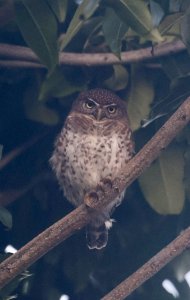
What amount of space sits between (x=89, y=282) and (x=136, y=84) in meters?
1.08

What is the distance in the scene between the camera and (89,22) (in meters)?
3.80

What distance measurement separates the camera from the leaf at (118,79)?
157 inches

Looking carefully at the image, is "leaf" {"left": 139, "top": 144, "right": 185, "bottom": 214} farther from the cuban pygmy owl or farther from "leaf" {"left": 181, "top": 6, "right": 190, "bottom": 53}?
"leaf" {"left": 181, "top": 6, "right": 190, "bottom": 53}

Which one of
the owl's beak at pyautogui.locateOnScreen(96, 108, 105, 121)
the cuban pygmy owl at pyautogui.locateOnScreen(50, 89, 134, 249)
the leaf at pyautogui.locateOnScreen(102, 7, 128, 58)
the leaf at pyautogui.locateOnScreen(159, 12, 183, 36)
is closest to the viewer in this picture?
the leaf at pyautogui.locateOnScreen(102, 7, 128, 58)

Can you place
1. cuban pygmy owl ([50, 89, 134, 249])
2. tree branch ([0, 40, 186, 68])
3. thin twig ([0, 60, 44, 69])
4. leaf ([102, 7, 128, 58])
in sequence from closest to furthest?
leaf ([102, 7, 128, 58])
tree branch ([0, 40, 186, 68])
thin twig ([0, 60, 44, 69])
cuban pygmy owl ([50, 89, 134, 249])

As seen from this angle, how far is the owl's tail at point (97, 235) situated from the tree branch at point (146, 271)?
119 cm

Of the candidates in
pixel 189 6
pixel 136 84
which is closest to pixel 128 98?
pixel 136 84

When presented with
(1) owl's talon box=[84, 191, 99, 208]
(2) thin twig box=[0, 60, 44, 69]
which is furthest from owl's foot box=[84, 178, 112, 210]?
(2) thin twig box=[0, 60, 44, 69]

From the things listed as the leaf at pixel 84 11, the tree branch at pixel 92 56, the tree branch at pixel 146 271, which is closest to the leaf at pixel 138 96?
the tree branch at pixel 92 56

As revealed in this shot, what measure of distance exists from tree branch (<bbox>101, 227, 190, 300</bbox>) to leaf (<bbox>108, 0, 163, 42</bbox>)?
0.88 m

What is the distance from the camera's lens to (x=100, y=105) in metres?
4.66

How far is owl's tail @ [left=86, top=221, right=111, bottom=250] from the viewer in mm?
4219

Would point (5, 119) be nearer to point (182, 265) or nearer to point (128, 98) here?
point (128, 98)

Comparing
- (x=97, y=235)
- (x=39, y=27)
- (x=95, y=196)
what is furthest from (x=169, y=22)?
(x=97, y=235)
